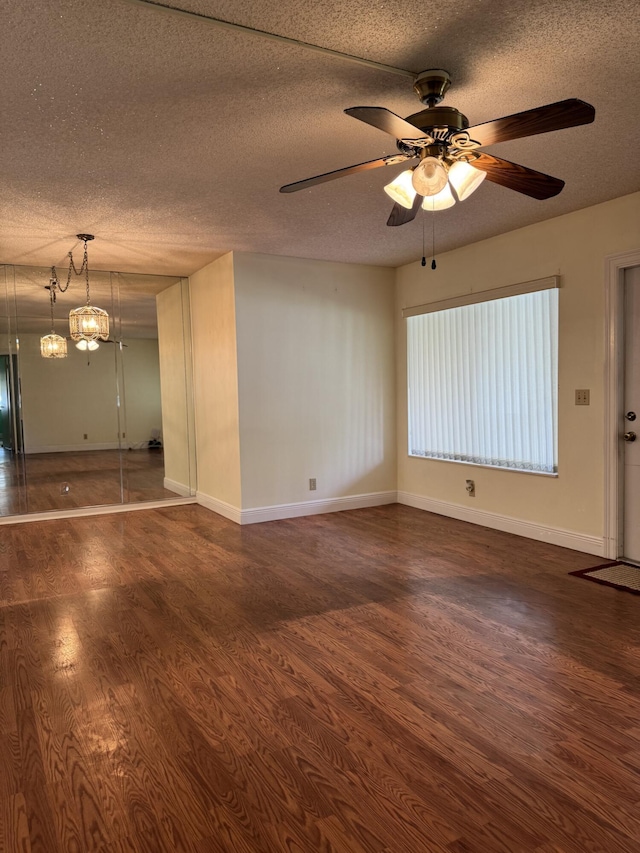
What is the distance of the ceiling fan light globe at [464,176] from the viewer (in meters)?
2.32

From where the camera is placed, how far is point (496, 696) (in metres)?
2.34

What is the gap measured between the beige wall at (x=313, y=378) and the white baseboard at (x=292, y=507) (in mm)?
59

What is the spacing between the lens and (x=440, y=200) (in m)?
2.45

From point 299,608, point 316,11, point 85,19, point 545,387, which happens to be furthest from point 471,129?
point 545,387

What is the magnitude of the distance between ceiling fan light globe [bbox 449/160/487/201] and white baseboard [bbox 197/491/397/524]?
3767 millimetres

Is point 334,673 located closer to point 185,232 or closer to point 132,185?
point 132,185

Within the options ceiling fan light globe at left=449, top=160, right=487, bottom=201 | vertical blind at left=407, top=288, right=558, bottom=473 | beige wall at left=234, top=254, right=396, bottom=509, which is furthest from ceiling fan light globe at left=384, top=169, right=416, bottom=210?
beige wall at left=234, top=254, right=396, bottom=509

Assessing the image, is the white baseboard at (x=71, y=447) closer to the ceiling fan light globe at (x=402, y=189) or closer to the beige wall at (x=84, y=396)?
the beige wall at (x=84, y=396)

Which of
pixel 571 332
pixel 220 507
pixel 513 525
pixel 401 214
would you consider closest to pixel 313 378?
pixel 220 507

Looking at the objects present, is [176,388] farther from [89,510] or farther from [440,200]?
[440,200]

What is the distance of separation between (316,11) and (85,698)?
2.69 meters

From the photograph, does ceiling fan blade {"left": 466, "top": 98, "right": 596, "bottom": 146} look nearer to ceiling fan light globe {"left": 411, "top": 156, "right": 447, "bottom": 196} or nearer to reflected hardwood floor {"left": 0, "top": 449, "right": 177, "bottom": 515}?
ceiling fan light globe {"left": 411, "top": 156, "right": 447, "bottom": 196}

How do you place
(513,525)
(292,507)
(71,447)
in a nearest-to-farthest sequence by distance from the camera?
(513,525) < (292,507) < (71,447)

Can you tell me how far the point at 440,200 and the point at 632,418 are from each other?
7.90ft
